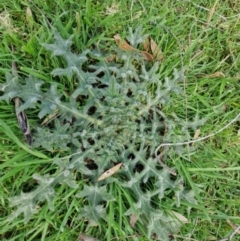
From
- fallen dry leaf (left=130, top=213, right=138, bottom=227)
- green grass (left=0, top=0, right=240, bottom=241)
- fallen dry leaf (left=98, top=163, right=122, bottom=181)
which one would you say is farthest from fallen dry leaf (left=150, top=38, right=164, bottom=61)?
fallen dry leaf (left=130, top=213, right=138, bottom=227)

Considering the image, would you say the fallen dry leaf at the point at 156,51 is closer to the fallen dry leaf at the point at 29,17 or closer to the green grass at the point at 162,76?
the green grass at the point at 162,76

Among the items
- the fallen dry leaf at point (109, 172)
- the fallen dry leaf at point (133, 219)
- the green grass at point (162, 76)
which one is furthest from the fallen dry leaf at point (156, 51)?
the fallen dry leaf at point (133, 219)

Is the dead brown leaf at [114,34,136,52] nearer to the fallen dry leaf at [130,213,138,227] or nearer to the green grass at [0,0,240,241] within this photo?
the green grass at [0,0,240,241]

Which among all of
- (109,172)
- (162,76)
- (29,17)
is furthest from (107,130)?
(29,17)

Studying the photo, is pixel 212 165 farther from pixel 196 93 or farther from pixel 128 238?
pixel 128 238

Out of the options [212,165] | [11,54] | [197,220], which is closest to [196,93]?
[212,165]

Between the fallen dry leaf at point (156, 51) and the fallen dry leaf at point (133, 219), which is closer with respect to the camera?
the fallen dry leaf at point (133, 219)
